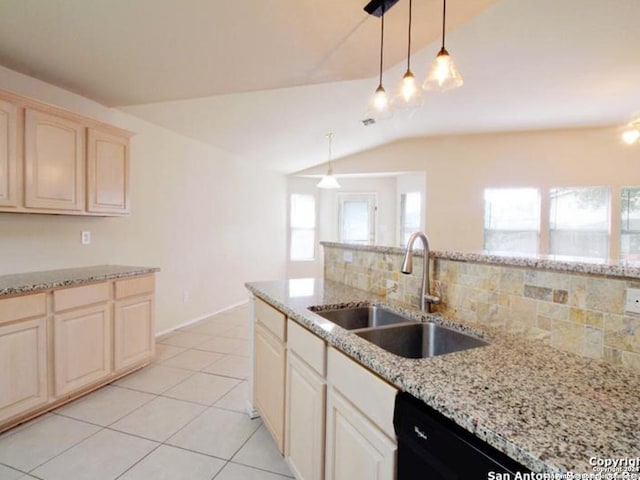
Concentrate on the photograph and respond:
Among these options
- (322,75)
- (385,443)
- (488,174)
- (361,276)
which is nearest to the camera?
(385,443)

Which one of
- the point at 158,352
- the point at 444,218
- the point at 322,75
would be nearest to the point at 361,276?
the point at 322,75

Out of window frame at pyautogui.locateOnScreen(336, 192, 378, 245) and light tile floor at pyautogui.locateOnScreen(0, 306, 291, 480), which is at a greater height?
window frame at pyautogui.locateOnScreen(336, 192, 378, 245)

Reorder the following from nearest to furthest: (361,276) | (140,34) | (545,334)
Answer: (545,334)
(140,34)
(361,276)

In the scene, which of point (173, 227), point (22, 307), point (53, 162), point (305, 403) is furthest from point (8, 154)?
point (305, 403)

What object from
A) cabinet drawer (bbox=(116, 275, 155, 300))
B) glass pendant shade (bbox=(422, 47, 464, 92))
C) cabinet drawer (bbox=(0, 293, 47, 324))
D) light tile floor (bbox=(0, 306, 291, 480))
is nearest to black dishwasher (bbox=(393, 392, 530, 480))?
light tile floor (bbox=(0, 306, 291, 480))

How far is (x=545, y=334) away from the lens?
1226 mm

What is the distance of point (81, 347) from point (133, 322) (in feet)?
1.46

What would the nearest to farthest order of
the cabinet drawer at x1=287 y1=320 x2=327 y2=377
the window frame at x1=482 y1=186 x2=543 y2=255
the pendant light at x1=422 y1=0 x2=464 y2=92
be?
the cabinet drawer at x1=287 y1=320 x2=327 y2=377
the pendant light at x1=422 y1=0 x2=464 y2=92
the window frame at x1=482 y1=186 x2=543 y2=255

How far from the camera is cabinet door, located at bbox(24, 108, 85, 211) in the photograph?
88.7 inches

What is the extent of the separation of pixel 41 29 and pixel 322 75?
1799mm

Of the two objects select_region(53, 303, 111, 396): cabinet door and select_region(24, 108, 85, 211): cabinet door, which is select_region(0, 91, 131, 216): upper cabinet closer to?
select_region(24, 108, 85, 211): cabinet door

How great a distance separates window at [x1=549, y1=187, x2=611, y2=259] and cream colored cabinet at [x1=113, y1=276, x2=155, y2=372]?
5.49m

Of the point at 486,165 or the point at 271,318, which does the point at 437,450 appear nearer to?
the point at 271,318

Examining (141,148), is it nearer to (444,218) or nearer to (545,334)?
(545,334)
